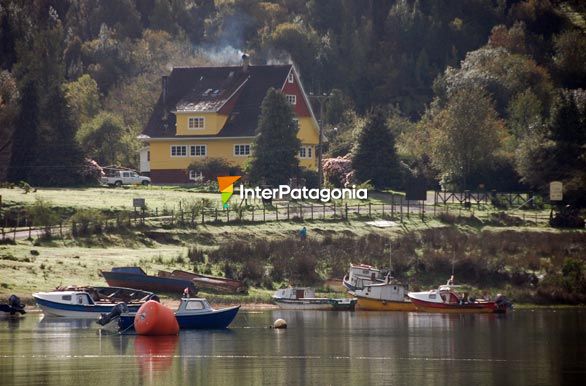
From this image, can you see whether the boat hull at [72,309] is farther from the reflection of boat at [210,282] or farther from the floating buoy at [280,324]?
the reflection of boat at [210,282]

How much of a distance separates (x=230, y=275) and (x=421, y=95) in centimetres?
9387

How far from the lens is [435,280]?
97.7m

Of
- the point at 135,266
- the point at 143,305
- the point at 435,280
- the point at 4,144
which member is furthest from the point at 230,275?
the point at 4,144

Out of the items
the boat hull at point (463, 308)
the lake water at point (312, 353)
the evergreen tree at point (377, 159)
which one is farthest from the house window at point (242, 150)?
the lake water at point (312, 353)

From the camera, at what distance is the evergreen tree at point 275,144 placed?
421ft

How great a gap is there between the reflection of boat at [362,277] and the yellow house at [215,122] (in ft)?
153

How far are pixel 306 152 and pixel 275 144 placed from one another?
13984 millimetres

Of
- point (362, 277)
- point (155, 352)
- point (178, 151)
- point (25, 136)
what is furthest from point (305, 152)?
point (155, 352)

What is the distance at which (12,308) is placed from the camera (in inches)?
3231

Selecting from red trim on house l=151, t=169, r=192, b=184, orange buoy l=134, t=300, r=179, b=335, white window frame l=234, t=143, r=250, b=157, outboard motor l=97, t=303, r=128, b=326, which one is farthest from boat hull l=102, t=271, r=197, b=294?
white window frame l=234, t=143, r=250, b=157

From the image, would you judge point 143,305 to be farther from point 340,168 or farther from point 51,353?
point 340,168

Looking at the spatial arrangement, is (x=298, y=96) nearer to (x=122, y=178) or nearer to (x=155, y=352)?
(x=122, y=178)

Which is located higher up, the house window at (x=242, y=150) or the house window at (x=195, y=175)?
the house window at (x=242, y=150)

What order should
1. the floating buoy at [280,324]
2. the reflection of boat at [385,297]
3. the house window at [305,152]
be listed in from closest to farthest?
the floating buoy at [280,324]
the reflection of boat at [385,297]
the house window at [305,152]
